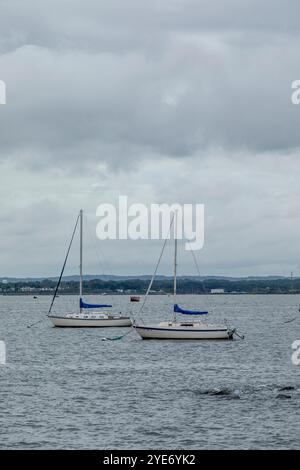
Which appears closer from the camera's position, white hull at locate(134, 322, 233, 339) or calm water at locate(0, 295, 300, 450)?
calm water at locate(0, 295, 300, 450)

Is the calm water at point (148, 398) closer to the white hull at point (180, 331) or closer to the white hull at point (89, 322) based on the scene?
the white hull at point (180, 331)

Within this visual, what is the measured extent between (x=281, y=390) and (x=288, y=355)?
33638 mm

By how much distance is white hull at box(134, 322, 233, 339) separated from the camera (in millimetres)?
107625

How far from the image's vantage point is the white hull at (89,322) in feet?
439

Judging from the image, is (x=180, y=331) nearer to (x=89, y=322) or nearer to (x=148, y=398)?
(x=89, y=322)

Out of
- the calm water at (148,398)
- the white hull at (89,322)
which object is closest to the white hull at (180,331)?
the calm water at (148,398)

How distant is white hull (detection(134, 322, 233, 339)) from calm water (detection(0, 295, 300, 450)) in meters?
2.44

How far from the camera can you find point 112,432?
51188 mm

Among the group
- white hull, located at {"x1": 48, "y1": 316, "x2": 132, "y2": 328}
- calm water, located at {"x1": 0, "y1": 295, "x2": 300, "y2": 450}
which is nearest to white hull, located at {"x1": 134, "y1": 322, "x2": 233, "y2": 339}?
calm water, located at {"x1": 0, "y1": 295, "x2": 300, "y2": 450}

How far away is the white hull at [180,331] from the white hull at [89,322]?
2401 cm

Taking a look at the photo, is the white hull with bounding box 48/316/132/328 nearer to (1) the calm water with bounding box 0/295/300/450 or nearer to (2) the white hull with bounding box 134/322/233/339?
(2) the white hull with bounding box 134/322/233/339

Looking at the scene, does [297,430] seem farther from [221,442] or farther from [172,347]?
[172,347]

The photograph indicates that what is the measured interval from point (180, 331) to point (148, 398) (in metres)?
44.8

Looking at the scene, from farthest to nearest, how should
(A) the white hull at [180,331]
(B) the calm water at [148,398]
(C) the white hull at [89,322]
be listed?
(C) the white hull at [89,322] → (A) the white hull at [180,331] → (B) the calm water at [148,398]
